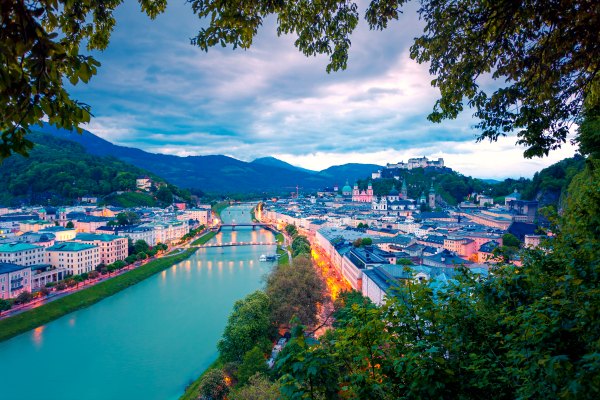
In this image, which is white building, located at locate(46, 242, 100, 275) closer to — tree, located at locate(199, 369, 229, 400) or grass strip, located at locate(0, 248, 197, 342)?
grass strip, located at locate(0, 248, 197, 342)

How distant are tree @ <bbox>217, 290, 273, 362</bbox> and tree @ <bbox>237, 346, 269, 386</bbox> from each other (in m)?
0.96

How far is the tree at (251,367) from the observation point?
681 centimetres

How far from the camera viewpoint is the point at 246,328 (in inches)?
330

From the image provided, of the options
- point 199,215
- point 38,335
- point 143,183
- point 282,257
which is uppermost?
point 143,183

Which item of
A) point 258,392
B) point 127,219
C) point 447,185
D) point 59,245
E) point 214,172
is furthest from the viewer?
point 214,172

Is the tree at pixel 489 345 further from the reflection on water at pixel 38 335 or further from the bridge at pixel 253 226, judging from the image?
the bridge at pixel 253 226

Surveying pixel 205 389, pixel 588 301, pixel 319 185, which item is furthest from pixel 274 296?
pixel 319 185

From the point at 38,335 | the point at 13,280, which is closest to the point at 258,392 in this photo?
the point at 38,335

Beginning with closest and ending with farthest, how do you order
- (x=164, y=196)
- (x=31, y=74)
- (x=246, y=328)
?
(x=31, y=74) → (x=246, y=328) → (x=164, y=196)

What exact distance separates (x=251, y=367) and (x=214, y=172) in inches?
4797

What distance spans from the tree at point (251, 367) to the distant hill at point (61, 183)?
4319 centimetres

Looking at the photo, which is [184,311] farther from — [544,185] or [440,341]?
[544,185]

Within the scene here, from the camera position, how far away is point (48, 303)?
506 inches

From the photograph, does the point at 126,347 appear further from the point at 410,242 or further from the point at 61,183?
the point at 61,183
